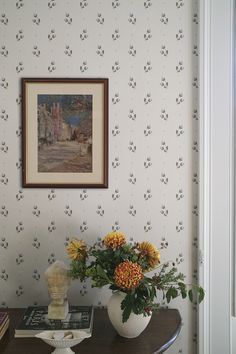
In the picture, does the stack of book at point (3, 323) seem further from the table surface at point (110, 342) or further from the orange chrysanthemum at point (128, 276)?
the orange chrysanthemum at point (128, 276)

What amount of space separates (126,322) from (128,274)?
7.6 inches

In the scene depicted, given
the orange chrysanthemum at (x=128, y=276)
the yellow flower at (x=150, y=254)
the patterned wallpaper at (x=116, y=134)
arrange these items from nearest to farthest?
1. the orange chrysanthemum at (x=128, y=276)
2. the yellow flower at (x=150, y=254)
3. the patterned wallpaper at (x=116, y=134)

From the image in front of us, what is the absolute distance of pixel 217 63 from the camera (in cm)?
158

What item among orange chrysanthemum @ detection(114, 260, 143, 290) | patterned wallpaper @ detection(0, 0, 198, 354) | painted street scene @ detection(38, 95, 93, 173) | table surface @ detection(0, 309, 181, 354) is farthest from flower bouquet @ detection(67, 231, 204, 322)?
painted street scene @ detection(38, 95, 93, 173)

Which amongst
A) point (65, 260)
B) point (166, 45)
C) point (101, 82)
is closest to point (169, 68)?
point (166, 45)

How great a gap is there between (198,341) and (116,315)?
0.54 metres

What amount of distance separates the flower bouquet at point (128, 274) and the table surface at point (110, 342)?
0.38 ft

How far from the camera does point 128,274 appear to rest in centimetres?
123

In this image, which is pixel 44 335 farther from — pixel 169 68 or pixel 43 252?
pixel 169 68

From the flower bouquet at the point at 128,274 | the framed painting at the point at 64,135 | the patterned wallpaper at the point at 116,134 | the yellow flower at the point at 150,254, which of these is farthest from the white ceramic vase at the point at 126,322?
the framed painting at the point at 64,135

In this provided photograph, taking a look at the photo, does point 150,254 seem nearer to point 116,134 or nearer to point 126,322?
point 126,322

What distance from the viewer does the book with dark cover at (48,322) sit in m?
1.31

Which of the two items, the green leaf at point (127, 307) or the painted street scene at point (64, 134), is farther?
the painted street scene at point (64, 134)

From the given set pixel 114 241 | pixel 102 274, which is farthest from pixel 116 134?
pixel 102 274
